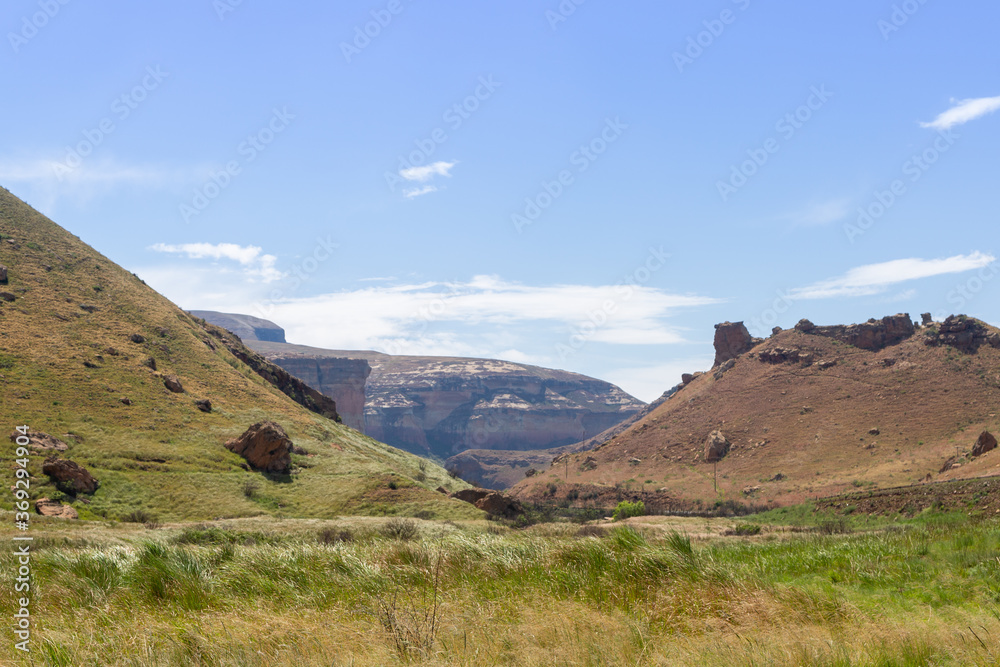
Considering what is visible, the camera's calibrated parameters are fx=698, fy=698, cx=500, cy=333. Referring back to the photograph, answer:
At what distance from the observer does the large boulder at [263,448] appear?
53.7 m

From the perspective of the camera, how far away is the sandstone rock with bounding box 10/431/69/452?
42.2 m

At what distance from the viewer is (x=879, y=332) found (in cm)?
10619

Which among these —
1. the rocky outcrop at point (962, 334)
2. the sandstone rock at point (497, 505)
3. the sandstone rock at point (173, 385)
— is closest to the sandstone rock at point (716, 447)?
the rocky outcrop at point (962, 334)

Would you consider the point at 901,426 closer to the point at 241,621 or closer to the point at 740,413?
the point at 740,413

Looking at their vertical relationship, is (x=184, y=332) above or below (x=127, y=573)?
above

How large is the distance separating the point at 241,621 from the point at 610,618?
4.38 metres

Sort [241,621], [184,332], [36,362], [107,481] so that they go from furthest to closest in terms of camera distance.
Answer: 1. [184,332]
2. [36,362]
3. [107,481]
4. [241,621]

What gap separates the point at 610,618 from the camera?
8469 mm

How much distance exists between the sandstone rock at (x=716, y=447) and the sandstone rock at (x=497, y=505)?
47532 millimetres

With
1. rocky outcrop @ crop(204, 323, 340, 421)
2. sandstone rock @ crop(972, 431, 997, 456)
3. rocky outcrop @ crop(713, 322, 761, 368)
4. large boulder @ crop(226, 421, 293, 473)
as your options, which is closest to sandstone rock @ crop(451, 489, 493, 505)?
large boulder @ crop(226, 421, 293, 473)

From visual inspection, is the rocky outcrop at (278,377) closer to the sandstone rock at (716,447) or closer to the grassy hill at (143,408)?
the grassy hill at (143,408)

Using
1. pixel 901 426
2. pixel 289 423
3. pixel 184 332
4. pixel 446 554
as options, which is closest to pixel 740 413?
pixel 901 426

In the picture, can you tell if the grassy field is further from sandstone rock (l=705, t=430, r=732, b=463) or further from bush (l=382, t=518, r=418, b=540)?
sandstone rock (l=705, t=430, r=732, b=463)

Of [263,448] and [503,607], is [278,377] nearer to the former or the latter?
[263,448]
